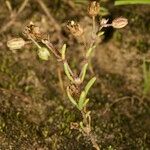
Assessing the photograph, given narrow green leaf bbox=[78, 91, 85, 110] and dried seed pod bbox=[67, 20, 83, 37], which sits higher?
dried seed pod bbox=[67, 20, 83, 37]

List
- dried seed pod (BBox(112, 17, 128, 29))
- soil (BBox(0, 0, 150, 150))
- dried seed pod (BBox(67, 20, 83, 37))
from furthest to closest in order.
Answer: soil (BBox(0, 0, 150, 150)) → dried seed pod (BBox(112, 17, 128, 29)) → dried seed pod (BBox(67, 20, 83, 37))

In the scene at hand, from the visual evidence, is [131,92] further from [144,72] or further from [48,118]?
[48,118]

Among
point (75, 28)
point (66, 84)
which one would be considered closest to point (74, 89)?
point (75, 28)

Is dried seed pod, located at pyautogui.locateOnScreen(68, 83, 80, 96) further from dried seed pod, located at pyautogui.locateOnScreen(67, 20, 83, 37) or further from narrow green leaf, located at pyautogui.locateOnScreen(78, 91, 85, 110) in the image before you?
dried seed pod, located at pyautogui.locateOnScreen(67, 20, 83, 37)

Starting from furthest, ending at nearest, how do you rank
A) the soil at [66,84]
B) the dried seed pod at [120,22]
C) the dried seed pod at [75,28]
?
the soil at [66,84], the dried seed pod at [120,22], the dried seed pod at [75,28]

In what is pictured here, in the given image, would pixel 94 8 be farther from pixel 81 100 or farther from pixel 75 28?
pixel 81 100

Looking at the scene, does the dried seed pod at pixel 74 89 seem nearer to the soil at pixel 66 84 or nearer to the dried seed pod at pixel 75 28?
the dried seed pod at pixel 75 28

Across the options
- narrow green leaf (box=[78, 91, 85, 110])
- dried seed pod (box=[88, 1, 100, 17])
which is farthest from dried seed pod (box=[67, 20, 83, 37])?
narrow green leaf (box=[78, 91, 85, 110])

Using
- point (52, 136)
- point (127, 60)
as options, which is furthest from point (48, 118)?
point (127, 60)

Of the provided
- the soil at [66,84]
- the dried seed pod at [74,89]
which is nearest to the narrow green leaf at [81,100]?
the dried seed pod at [74,89]
